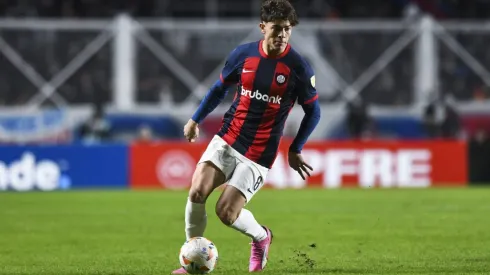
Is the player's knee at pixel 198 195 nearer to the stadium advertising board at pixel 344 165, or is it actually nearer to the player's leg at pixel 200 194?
the player's leg at pixel 200 194

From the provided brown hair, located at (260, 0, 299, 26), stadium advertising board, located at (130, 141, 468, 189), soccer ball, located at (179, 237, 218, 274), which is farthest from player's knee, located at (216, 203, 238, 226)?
stadium advertising board, located at (130, 141, 468, 189)

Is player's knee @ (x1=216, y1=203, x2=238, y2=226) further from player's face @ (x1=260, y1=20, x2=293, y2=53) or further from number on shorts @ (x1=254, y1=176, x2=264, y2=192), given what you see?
player's face @ (x1=260, y1=20, x2=293, y2=53)

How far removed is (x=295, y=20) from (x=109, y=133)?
49.5 ft

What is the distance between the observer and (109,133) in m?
22.4

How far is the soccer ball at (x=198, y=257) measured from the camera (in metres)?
7.52

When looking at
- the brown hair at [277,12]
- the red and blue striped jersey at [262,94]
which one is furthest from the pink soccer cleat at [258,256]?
the brown hair at [277,12]

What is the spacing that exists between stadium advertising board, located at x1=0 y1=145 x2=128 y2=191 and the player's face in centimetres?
1332

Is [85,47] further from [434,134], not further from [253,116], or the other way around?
[253,116]

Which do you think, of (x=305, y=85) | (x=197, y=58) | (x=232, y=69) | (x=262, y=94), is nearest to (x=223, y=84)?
(x=232, y=69)

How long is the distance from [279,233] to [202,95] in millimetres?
11074

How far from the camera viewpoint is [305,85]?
313 inches

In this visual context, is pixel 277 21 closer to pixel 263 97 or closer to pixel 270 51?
pixel 270 51

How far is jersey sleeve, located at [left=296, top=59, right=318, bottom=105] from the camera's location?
7.94 meters

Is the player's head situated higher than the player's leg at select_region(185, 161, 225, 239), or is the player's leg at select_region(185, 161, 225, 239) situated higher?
the player's head
